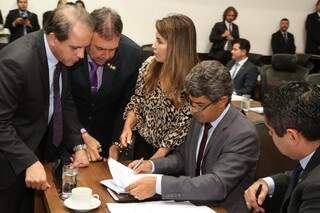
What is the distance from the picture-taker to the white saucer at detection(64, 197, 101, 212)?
1.76m

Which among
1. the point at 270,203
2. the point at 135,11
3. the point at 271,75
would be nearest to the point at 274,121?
the point at 270,203

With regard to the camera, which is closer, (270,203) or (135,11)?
(270,203)

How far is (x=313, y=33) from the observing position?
10906 millimetres

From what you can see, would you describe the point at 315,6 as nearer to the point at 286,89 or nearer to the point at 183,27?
the point at 183,27

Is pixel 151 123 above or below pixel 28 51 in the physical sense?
below

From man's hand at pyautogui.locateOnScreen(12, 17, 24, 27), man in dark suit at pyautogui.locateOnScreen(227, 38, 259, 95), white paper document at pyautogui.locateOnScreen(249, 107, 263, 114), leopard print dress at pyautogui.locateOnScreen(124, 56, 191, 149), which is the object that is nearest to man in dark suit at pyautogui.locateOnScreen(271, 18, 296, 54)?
man in dark suit at pyautogui.locateOnScreen(227, 38, 259, 95)

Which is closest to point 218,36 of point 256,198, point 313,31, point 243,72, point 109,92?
point 313,31

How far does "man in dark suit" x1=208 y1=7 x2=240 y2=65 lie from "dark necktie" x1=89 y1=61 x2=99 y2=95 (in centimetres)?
698

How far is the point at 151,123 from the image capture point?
8.63 feet

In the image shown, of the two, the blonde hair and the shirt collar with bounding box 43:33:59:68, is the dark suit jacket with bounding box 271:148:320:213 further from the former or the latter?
the shirt collar with bounding box 43:33:59:68

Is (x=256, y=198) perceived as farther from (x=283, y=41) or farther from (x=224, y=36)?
(x=283, y=41)

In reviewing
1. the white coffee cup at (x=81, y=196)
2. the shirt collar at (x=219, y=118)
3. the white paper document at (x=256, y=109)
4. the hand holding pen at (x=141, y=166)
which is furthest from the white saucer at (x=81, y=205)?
the white paper document at (x=256, y=109)

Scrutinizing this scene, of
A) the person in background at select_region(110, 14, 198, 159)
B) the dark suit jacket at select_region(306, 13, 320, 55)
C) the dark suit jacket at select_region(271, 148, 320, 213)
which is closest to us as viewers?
the dark suit jacket at select_region(271, 148, 320, 213)

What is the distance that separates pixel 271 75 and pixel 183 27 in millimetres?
3934
